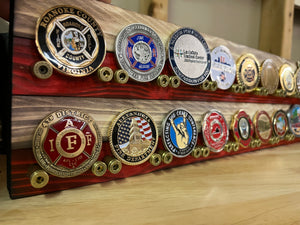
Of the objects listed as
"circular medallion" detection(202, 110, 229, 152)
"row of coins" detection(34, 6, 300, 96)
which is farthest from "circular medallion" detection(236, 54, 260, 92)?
"circular medallion" detection(202, 110, 229, 152)

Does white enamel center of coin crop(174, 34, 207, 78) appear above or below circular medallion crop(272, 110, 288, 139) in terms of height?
above

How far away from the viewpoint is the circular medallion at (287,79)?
149 centimetres

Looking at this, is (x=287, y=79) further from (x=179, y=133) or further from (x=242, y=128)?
(x=179, y=133)

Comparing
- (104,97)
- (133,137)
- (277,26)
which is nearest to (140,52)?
(104,97)

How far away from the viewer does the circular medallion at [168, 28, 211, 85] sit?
968mm

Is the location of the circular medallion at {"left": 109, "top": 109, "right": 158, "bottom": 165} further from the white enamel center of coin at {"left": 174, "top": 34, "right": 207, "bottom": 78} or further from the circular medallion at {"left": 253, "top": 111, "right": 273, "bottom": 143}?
the circular medallion at {"left": 253, "top": 111, "right": 273, "bottom": 143}

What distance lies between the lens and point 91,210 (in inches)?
24.1

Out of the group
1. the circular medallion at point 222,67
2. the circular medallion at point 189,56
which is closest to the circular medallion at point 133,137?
the circular medallion at point 189,56

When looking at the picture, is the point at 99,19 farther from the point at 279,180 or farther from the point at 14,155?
the point at 279,180

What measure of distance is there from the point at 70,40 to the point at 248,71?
99 centimetres

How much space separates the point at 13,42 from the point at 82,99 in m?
0.25

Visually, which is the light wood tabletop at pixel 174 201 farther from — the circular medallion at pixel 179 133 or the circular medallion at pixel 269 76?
the circular medallion at pixel 269 76

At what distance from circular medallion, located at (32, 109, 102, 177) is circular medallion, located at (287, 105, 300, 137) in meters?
1.42

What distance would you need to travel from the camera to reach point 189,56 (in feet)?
3.32
